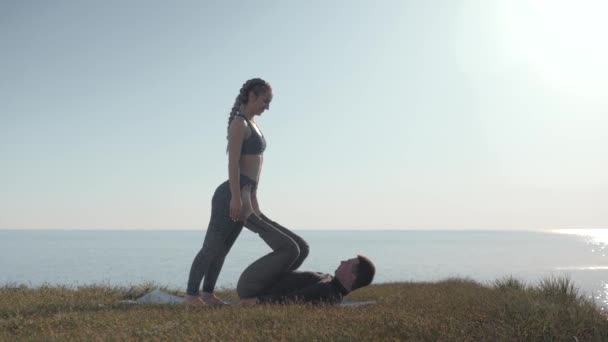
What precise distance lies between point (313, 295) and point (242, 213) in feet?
5.35

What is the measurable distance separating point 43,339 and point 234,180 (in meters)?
3.28

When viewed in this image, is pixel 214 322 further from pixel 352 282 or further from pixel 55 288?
pixel 55 288

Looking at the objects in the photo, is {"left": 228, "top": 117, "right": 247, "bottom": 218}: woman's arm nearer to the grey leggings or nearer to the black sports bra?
the black sports bra

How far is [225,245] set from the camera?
7633mm

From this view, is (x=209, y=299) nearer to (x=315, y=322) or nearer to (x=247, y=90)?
(x=315, y=322)

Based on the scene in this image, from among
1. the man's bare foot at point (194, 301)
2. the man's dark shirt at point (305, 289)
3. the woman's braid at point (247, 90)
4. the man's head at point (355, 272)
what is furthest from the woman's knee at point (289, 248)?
the woman's braid at point (247, 90)

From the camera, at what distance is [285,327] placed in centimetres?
492

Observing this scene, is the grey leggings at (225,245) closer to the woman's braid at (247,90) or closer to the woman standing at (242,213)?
the woman standing at (242,213)

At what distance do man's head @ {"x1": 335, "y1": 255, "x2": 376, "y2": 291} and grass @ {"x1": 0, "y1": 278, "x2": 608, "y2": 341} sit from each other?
0.54 m

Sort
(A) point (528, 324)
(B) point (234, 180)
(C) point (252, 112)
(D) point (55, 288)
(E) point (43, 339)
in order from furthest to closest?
(D) point (55, 288)
(C) point (252, 112)
(B) point (234, 180)
(A) point (528, 324)
(E) point (43, 339)

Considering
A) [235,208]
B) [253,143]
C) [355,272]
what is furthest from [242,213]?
[355,272]

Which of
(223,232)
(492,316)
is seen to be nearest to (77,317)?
(223,232)

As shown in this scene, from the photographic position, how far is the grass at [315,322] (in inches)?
182

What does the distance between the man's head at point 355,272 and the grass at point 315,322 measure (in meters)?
0.54
